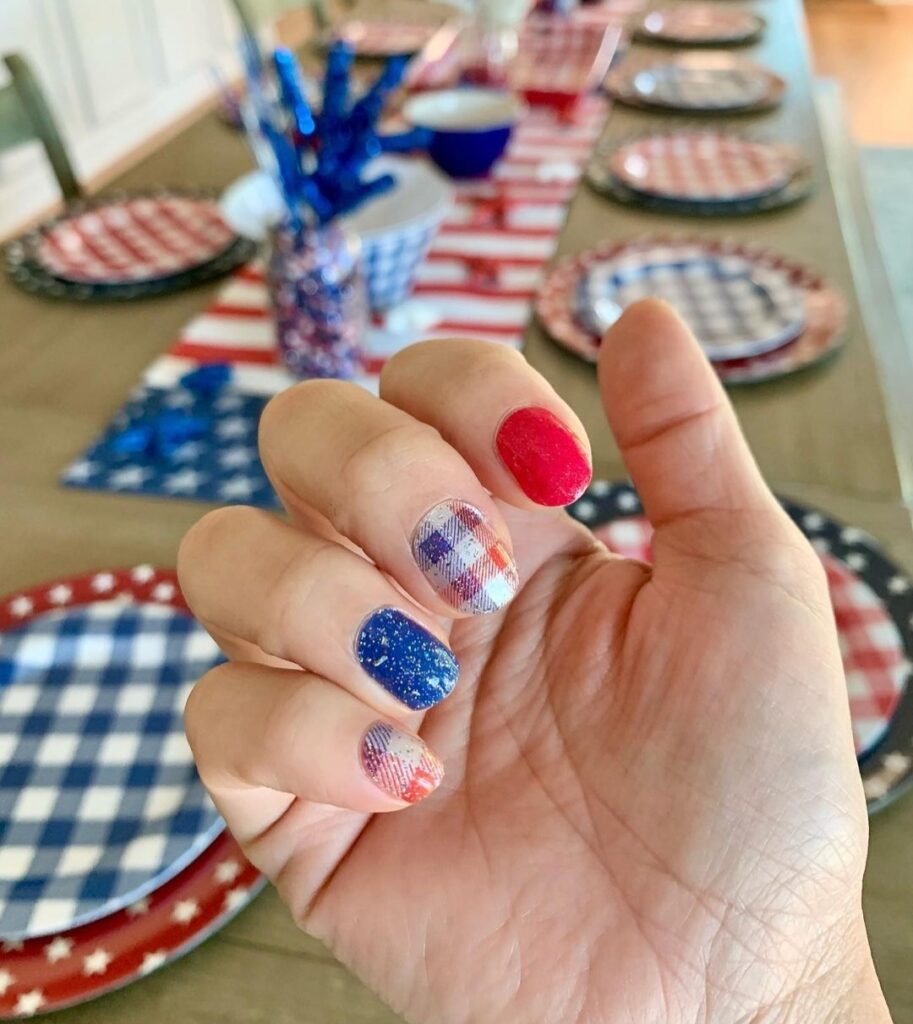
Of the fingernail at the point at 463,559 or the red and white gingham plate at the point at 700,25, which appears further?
the red and white gingham plate at the point at 700,25

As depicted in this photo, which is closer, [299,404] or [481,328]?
[299,404]

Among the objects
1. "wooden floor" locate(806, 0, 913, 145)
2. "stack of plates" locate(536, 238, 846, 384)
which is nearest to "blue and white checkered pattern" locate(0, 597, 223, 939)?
"stack of plates" locate(536, 238, 846, 384)

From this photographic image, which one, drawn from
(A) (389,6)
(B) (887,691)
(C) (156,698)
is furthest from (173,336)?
(A) (389,6)

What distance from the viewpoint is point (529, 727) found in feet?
1.53

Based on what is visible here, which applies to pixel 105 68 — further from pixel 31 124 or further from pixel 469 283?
pixel 469 283

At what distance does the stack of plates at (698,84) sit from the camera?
4.41ft

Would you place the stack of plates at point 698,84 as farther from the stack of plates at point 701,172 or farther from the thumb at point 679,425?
the thumb at point 679,425

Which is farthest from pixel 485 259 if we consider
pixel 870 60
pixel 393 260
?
pixel 870 60

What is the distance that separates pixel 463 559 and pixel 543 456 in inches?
2.5

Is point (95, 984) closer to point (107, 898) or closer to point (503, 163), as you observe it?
point (107, 898)

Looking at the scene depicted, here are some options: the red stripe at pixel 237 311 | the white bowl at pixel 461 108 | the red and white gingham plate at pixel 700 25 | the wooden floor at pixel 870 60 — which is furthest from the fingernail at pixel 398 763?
the wooden floor at pixel 870 60

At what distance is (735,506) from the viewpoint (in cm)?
47

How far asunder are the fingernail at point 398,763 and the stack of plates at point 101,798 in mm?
110

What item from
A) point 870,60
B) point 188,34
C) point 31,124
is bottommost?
point 870,60
